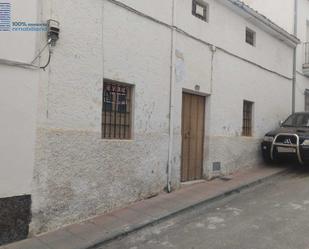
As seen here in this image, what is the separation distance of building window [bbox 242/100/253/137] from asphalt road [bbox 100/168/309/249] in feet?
9.22

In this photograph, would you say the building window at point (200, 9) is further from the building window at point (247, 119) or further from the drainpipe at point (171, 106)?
the building window at point (247, 119)

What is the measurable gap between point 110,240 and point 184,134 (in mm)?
3522

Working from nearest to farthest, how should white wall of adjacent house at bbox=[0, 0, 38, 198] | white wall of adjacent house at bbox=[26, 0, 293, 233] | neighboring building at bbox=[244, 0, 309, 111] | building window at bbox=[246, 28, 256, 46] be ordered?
white wall of adjacent house at bbox=[0, 0, 38, 198], white wall of adjacent house at bbox=[26, 0, 293, 233], building window at bbox=[246, 28, 256, 46], neighboring building at bbox=[244, 0, 309, 111]

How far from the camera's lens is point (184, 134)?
27.0 ft

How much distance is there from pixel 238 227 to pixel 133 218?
5.35 feet

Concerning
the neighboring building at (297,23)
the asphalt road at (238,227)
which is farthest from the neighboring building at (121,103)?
the neighboring building at (297,23)

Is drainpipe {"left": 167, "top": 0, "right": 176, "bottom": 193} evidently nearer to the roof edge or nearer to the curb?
the curb

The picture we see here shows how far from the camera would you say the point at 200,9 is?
8570mm

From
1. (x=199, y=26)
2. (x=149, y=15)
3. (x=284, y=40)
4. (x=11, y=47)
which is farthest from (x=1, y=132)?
(x=284, y=40)

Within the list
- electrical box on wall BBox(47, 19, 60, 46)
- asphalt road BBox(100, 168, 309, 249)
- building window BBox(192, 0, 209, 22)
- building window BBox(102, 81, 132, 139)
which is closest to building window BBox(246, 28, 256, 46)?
building window BBox(192, 0, 209, 22)

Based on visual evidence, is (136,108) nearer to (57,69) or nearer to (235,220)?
(57,69)

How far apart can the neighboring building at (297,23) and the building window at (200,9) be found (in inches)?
224

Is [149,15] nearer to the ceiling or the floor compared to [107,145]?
nearer to the ceiling

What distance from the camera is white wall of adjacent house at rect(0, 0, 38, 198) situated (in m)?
4.80
